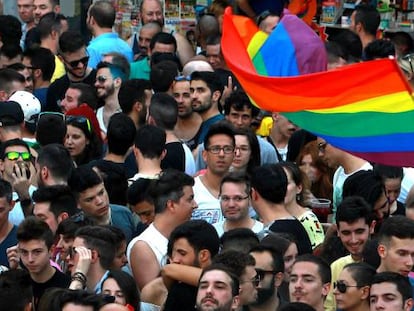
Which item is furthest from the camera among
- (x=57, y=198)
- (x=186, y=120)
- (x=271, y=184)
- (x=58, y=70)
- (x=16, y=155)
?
(x=58, y=70)

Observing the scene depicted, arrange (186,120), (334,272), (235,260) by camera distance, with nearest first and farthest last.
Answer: (235,260), (334,272), (186,120)

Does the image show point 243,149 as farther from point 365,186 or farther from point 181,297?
point 181,297

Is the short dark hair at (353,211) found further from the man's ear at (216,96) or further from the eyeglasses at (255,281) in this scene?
the man's ear at (216,96)

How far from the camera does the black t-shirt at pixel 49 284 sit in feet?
30.2

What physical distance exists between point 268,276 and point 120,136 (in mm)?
2629

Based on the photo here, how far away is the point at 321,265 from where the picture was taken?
360 inches

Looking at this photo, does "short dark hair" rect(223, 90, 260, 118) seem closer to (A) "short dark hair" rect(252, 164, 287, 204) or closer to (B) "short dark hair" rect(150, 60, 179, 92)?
(B) "short dark hair" rect(150, 60, 179, 92)

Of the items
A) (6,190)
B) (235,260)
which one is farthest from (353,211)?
(6,190)

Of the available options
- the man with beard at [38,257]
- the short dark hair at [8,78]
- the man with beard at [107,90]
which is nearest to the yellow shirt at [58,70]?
the man with beard at [107,90]

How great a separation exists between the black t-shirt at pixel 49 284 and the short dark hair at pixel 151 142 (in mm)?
1966

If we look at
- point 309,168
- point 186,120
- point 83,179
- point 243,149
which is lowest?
point 309,168

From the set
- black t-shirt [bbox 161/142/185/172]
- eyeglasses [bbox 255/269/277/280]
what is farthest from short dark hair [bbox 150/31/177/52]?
eyeglasses [bbox 255/269/277/280]

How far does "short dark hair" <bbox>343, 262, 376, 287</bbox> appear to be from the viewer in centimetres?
913

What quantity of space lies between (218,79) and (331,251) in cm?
328
